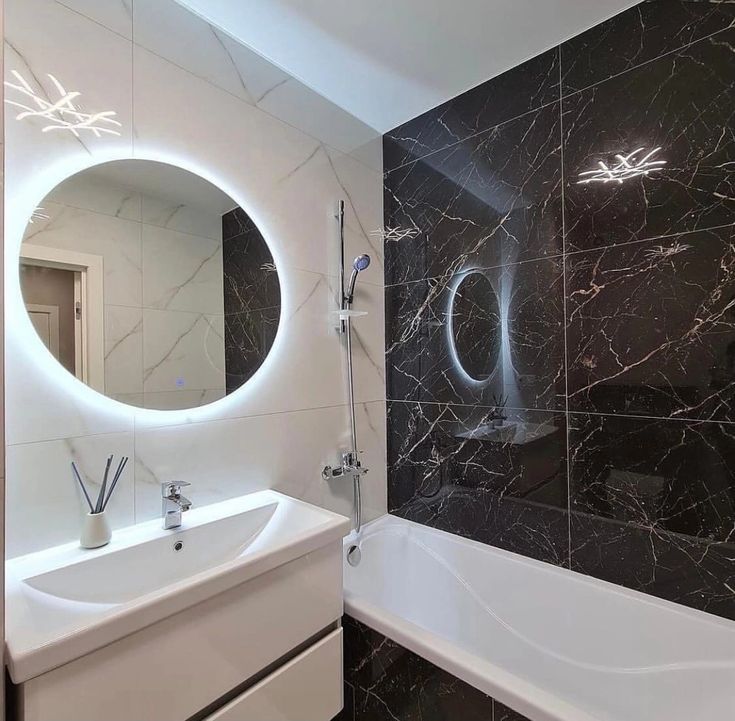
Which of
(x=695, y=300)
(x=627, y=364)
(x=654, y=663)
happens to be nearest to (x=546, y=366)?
(x=627, y=364)

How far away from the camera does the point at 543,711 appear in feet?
3.27

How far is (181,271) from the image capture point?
151cm

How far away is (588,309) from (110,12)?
1.96 m

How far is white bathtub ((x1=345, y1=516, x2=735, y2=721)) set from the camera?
127cm

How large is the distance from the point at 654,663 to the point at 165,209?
233 centimetres

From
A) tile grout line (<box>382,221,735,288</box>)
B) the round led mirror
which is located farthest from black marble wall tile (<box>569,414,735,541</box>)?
tile grout line (<box>382,221,735,288</box>)

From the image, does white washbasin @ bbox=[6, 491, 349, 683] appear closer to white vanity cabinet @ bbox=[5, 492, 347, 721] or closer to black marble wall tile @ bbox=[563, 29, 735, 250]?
white vanity cabinet @ bbox=[5, 492, 347, 721]

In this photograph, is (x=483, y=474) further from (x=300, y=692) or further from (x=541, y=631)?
(x=300, y=692)

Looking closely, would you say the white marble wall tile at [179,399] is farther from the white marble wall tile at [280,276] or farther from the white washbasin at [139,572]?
the white washbasin at [139,572]

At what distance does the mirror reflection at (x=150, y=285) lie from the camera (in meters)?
1.22

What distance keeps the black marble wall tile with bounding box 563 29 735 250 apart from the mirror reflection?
4.36 ft

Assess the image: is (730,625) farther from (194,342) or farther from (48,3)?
(48,3)

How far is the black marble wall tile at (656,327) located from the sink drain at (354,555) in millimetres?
1208

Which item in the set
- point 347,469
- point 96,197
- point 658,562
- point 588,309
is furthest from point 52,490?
point 658,562
